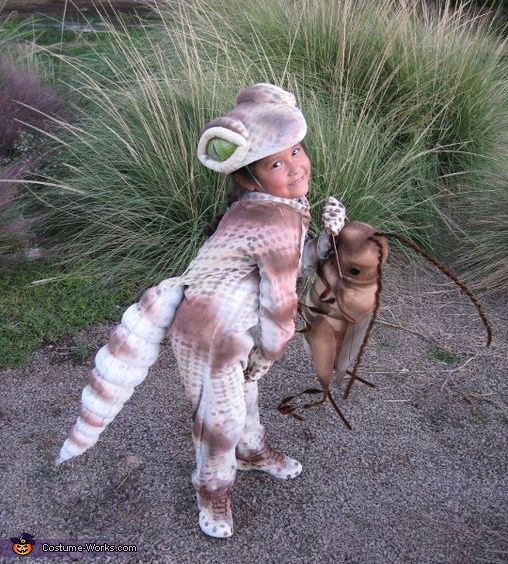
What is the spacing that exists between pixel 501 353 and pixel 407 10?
2.47 meters

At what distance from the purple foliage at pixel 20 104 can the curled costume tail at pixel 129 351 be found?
2.80 meters

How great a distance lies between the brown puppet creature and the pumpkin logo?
1.01 m

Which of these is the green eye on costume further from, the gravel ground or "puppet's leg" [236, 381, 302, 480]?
the gravel ground

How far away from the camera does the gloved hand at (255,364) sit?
194cm

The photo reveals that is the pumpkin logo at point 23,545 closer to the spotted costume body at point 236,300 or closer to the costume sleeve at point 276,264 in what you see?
the spotted costume body at point 236,300

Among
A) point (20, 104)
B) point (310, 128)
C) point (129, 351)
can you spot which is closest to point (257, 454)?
point (129, 351)

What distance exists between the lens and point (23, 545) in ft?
7.02

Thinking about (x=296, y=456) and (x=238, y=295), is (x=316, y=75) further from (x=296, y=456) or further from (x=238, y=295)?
(x=238, y=295)

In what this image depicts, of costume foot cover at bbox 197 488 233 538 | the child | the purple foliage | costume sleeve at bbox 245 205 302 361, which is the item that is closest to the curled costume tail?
the child

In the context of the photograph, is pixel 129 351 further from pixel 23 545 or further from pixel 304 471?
pixel 304 471

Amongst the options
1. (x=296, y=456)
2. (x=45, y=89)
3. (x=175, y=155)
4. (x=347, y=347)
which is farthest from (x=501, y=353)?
(x=45, y=89)

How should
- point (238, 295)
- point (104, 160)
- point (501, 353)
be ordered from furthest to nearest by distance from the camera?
point (104, 160), point (501, 353), point (238, 295)

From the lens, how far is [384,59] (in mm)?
4148

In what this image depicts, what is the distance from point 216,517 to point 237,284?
807 mm
